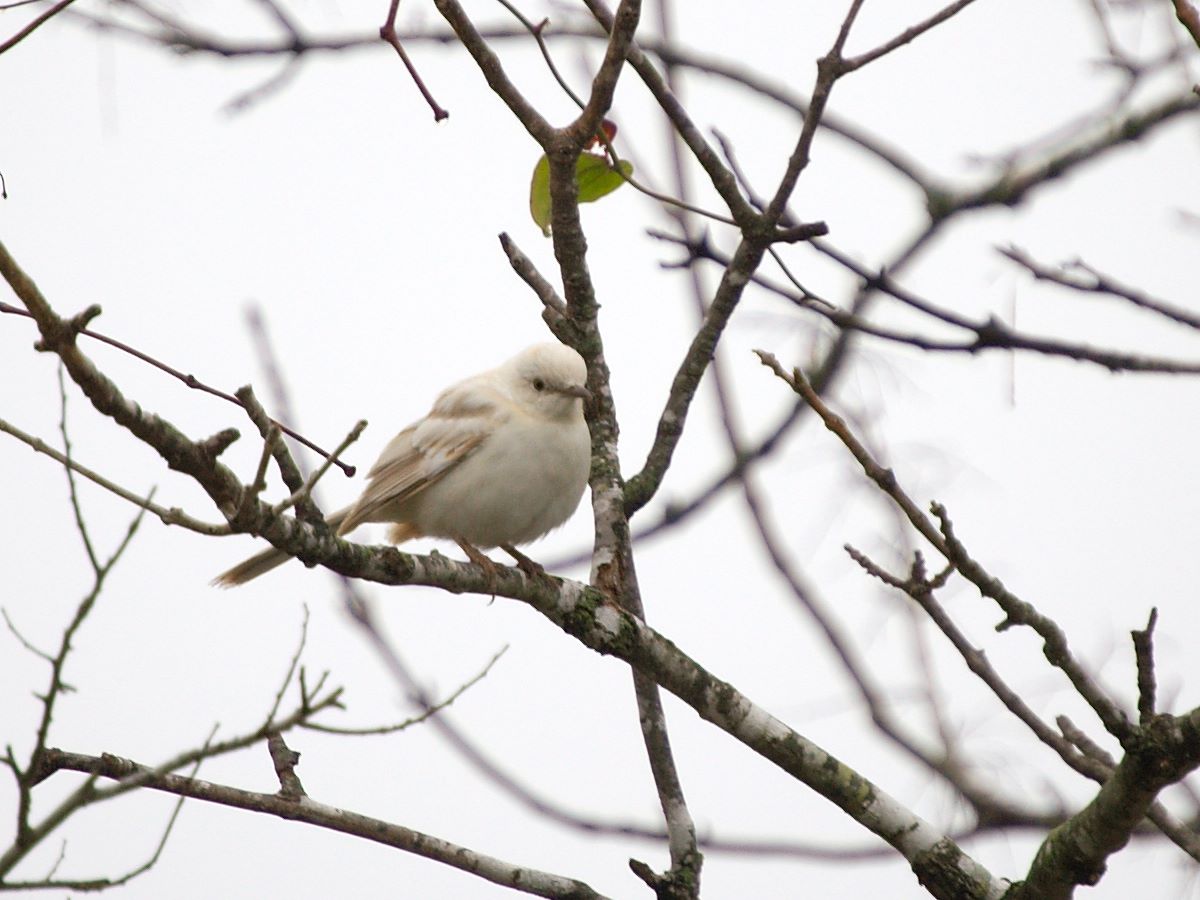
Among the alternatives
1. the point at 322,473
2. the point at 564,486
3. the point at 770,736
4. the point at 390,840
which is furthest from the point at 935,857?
the point at 564,486

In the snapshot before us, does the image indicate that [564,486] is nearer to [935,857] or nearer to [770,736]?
[770,736]

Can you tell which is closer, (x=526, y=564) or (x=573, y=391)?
(x=526, y=564)

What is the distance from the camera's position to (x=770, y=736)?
3.42 meters

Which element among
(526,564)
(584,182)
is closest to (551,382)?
(526,564)

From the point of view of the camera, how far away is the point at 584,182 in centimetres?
421

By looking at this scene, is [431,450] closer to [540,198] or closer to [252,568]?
[252,568]

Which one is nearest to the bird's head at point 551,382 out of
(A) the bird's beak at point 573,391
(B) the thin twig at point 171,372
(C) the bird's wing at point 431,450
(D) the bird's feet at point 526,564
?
(A) the bird's beak at point 573,391

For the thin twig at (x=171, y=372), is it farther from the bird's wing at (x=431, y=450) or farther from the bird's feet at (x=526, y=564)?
the bird's wing at (x=431, y=450)

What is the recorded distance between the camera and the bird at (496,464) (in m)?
5.36

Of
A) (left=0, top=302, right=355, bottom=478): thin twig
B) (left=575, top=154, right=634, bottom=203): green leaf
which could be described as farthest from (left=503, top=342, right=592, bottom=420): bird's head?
(left=0, top=302, right=355, bottom=478): thin twig

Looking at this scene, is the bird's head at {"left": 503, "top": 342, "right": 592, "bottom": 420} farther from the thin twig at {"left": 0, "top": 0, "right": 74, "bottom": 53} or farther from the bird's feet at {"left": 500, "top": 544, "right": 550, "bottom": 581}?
the thin twig at {"left": 0, "top": 0, "right": 74, "bottom": 53}

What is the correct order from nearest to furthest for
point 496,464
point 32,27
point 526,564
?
point 32,27
point 526,564
point 496,464

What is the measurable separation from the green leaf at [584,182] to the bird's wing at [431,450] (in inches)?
59.4

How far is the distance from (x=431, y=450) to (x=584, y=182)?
169 centimetres
